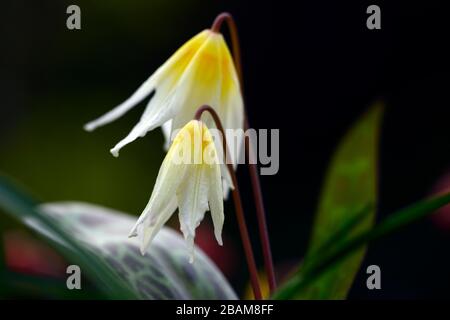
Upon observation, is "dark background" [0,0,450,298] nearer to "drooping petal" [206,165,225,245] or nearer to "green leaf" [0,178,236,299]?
"green leaf" [0,178,236,299]

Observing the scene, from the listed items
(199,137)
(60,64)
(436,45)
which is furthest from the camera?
(60,64)

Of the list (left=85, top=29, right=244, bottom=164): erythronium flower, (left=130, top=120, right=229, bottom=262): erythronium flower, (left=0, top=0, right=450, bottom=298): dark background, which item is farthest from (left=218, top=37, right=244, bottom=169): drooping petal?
(left=0, top=0, right=450, bottom=298): dark background

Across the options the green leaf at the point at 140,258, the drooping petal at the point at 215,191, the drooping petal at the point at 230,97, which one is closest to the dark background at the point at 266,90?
the green leaf at the point at 140,258

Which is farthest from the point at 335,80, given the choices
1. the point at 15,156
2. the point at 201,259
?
the point at 201,259

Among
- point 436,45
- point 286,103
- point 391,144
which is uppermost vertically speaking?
point 436,45

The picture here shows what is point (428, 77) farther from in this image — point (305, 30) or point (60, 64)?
point (60, 64)

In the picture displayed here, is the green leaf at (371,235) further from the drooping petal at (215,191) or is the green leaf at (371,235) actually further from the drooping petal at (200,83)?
the drooping petal at (200,83)

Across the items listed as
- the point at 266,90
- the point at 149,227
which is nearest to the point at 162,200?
Answer: the point at 149,227
